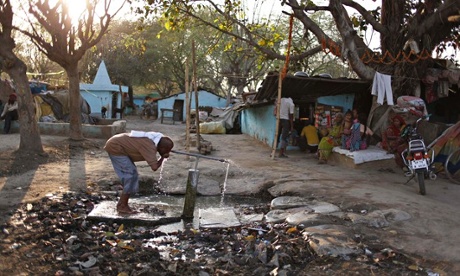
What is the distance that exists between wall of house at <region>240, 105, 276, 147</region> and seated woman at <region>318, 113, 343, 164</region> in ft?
10.0

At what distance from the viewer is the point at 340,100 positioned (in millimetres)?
12719

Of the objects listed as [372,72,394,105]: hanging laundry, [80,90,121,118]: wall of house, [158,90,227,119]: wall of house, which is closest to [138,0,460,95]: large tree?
[372,72,394,105]: hanging laundry

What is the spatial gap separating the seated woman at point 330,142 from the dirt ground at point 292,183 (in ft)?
0.87

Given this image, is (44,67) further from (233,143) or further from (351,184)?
(351,184)

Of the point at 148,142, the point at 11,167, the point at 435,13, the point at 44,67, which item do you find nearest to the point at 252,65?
the point at 44,67

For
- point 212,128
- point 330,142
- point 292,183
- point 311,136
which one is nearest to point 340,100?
point 311,136

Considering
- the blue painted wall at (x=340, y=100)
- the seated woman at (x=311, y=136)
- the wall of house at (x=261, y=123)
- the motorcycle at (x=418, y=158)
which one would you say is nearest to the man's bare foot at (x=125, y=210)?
the motorcycle at (x=418, y=158)

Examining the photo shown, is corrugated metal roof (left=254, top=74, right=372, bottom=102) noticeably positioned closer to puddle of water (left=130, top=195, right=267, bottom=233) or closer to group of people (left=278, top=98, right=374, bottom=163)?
group of people (left=278, top=98, right=374, bottom=163)

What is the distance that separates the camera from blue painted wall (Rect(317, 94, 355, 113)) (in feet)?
41.2

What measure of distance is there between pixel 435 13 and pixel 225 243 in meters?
8.32

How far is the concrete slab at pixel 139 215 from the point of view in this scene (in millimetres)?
5118

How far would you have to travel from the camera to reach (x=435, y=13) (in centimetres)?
998

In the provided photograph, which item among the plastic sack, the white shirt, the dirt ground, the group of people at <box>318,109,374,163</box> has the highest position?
the white shirt

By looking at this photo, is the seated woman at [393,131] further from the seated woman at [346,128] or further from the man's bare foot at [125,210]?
the man's bare foot at [125,210]
